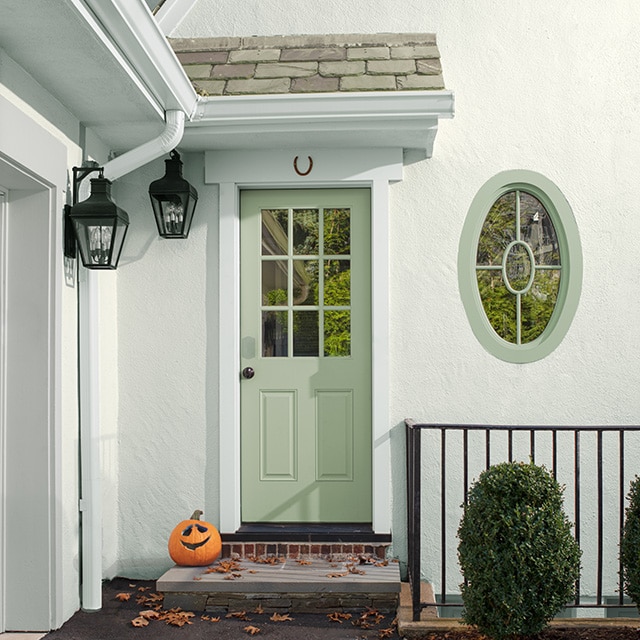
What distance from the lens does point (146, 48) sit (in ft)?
12.4

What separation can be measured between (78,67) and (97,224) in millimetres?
846

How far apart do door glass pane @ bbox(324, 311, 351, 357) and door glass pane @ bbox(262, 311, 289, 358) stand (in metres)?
0.28

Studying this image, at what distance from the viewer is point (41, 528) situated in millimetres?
4215

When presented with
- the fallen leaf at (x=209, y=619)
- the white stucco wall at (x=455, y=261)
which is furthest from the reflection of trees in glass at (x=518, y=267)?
the fallen leaf at (x=209, y=619)

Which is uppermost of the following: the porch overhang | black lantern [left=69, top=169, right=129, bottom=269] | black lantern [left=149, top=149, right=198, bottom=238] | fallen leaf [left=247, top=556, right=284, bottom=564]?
the porch overhang

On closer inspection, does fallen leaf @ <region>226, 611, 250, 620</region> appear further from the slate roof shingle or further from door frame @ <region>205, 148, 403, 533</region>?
the slate roof shingle

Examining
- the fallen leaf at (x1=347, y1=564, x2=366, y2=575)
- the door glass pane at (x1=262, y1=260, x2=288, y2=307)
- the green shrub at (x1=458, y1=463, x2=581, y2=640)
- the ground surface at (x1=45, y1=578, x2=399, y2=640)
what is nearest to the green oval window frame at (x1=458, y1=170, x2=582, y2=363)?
the door glass pane at (x1=262, y1=260, x2=288, y2=307)

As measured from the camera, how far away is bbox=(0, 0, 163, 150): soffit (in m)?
3.28

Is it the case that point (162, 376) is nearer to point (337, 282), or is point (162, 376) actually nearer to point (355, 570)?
point (337, 282)

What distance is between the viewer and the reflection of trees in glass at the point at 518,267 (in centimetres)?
544

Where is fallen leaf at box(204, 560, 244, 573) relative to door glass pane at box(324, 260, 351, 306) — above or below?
below

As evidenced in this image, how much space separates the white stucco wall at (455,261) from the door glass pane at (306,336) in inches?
20.9

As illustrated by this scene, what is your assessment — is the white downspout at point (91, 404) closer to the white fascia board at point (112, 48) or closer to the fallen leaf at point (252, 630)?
the white fascia board at point (112, 48)

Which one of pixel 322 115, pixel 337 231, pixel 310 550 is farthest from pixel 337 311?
pixel 310 550
